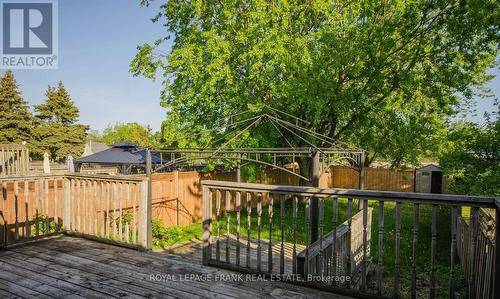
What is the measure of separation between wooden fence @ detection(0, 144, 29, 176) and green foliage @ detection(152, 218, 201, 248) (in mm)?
6197

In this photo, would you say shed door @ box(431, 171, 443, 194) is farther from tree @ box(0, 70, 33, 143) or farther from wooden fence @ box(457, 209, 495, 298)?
tree @ box(0, 70, 33, 143)

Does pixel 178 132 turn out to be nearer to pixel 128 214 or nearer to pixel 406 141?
pixel 128 214

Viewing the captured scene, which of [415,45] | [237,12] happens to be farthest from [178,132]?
[415,45]

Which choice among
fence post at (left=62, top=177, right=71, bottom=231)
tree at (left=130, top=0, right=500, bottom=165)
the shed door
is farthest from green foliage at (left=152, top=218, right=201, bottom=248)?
the shed door

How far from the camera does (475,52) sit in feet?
28.3

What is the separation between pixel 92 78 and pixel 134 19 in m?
8.93

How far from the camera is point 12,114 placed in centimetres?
2592

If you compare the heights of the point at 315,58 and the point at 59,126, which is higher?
the point at 315,58

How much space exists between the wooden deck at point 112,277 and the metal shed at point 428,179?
1816cm

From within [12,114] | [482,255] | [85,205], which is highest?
[12,114]

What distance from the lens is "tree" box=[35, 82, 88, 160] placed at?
28.1 meters

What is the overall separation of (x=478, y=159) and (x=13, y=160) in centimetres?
1363
